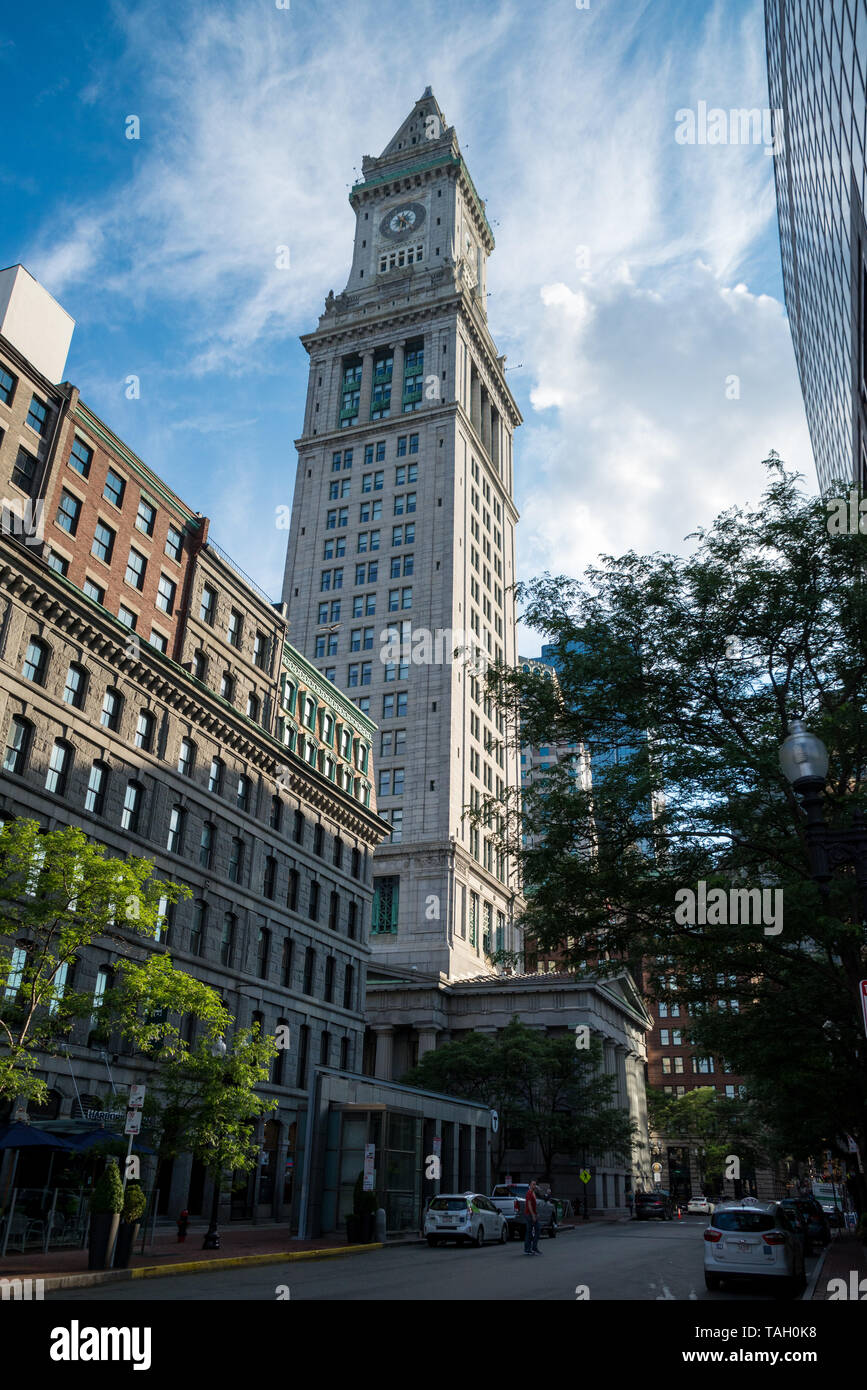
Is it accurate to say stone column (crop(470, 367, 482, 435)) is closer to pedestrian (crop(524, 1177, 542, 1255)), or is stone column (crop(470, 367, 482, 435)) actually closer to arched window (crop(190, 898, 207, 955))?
arched window (crop(190, 898, 207, 955))

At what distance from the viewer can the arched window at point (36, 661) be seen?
34.2m

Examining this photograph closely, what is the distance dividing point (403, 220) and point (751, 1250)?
11570 centimetres

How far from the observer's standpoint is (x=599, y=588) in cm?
2247

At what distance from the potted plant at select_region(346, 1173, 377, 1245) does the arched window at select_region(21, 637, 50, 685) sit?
65.7ft

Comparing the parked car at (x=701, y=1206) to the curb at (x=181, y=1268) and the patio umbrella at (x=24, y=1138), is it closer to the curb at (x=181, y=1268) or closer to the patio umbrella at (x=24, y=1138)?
the curb at (x=181, y=1268)

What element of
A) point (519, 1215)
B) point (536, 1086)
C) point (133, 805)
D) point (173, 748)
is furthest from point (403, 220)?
point (519, 1215)

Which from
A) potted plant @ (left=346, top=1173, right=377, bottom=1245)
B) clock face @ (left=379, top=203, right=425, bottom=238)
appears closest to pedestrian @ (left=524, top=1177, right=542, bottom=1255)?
potted plant @ (left=346, top=1173, right=377, bottom=1245)

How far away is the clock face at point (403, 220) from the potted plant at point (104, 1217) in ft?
366

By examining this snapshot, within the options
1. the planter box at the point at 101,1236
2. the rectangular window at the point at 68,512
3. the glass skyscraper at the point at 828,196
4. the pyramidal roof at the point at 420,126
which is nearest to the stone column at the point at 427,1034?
the glass skyscraper at the point at 828,196

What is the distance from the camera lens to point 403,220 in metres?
114

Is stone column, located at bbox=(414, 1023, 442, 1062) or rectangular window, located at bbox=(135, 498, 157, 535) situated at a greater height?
rectangular window, located at bbox=(135, 498, 157, 535)

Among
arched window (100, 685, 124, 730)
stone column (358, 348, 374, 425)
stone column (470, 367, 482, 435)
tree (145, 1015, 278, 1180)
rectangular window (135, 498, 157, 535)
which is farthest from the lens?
stone column (470, 367, 482, 435)

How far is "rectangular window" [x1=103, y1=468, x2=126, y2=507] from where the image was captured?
39.7 meters
